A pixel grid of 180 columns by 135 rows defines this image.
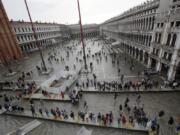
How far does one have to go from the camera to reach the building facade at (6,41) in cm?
3972

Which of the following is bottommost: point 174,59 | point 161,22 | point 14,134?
point 14,134

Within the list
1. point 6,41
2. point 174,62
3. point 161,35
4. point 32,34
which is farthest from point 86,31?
point 174,62

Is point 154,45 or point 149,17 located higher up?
point 149,17

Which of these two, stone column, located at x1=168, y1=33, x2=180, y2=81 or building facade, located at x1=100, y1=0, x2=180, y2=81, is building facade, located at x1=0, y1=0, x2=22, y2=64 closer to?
building facade, located at x1=100, y1=0, x2=180, y2=81

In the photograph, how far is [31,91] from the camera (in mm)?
20422

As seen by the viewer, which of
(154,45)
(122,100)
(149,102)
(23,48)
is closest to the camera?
(149,102)

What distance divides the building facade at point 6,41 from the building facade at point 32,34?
6.08 metres

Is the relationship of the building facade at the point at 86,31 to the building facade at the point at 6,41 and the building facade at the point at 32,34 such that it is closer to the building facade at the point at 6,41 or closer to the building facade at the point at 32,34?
the building facade at the point at 32,34

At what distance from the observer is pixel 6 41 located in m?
41.1

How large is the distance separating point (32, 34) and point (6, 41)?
63.5 feet

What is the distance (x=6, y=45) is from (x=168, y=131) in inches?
1981

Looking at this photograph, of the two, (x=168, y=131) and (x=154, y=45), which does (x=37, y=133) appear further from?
(x=154, y=45)

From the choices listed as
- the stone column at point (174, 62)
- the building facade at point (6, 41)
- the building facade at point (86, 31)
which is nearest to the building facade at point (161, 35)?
the stone column at point (174, 62)

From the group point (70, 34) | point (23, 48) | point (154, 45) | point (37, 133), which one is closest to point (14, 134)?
point (37, 133)
